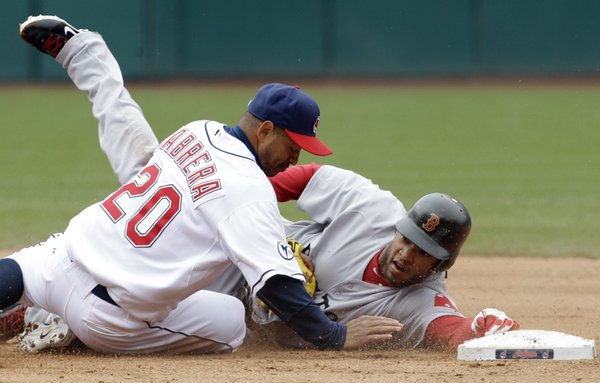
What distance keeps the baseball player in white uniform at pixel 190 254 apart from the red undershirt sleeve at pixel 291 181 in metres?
0.91

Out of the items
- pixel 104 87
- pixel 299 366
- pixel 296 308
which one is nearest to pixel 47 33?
A: pixel 104 87

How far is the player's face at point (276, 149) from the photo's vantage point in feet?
14.0

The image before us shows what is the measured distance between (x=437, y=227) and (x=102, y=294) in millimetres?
1395

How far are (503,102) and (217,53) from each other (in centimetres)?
628

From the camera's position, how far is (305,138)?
4.24m

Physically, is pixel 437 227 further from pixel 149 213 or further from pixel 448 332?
pixel 149 213

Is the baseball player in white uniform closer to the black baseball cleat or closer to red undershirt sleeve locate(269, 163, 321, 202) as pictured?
red undershirt sleeve locate(269, 163, 321, 202)

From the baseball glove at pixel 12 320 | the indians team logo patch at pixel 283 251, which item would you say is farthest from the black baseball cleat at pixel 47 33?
the indians team logo patch at pixel 283 251

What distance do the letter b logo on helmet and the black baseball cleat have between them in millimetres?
1779

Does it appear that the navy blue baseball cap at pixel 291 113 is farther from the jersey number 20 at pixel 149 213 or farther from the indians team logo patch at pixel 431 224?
the indians team logo patch at pixel 431 224

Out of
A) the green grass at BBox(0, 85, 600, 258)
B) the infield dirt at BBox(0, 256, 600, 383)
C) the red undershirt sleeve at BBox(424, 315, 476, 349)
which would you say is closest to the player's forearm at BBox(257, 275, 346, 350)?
the infield dirt at BBox(0, 256, 600, 383)

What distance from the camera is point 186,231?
4129mm

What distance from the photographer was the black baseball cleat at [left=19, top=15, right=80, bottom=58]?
5074 millimetres

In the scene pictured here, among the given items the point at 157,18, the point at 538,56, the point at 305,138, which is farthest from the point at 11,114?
the point at 305,138
